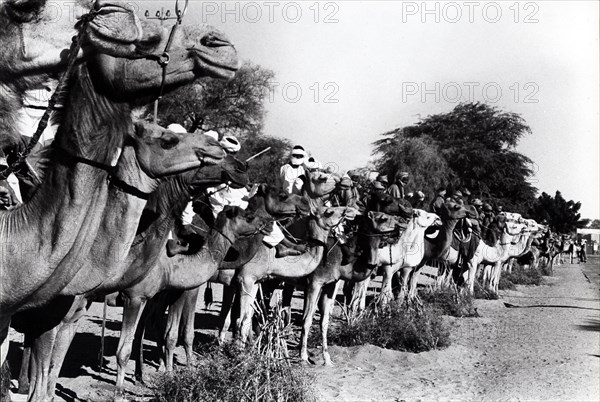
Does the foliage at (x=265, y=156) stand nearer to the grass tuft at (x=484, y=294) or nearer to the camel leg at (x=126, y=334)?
the grass tuft at (x=484, y=294)

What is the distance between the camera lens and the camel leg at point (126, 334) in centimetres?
920

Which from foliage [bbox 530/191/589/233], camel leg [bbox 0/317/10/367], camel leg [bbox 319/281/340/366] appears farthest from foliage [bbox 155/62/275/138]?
foliage [bbox 530/191/589/233]

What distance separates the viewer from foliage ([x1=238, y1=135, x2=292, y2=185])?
33.7 m

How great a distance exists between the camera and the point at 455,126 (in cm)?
4925

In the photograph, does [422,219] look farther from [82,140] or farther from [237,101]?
[82,140]

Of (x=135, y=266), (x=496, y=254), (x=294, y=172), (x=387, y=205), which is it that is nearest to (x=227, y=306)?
(x=294, y=172)

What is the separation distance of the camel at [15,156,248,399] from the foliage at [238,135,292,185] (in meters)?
22.7

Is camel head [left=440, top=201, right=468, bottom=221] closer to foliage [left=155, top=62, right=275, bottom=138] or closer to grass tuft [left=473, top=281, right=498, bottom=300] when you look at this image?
grass tuft [left=473, top=281, right=498, bottom=300]

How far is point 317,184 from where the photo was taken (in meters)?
14.2

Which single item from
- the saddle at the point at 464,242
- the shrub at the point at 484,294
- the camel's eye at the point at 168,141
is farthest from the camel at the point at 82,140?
the shrub at the point at 484,294

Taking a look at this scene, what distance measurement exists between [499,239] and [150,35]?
85.9 feet

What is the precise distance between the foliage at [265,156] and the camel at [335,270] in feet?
60.3

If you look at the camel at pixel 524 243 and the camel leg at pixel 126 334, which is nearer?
the camel leg at pixel 126 334

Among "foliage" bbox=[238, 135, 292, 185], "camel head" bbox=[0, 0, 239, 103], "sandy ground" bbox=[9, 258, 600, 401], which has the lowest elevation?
"sandy ground" bbox=[9, 258, 600, 401]
